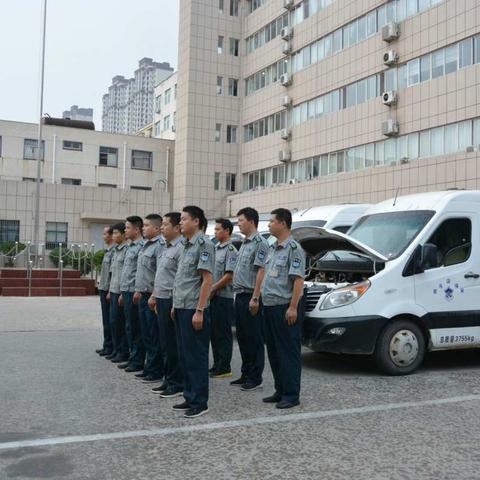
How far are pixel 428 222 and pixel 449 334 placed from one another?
55.7 inches

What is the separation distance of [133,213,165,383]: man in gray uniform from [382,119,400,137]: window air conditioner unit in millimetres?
20658

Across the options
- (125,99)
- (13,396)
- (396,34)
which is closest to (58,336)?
(13,396)

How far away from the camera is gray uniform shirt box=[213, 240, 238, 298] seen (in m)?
7.52

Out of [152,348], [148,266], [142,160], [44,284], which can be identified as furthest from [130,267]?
[142,160]

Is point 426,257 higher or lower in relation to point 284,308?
higher

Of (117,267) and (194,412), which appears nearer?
(194,412)

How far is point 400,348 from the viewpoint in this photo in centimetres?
743

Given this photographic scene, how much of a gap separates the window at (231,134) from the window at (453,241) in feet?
112

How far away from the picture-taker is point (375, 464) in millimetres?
4398

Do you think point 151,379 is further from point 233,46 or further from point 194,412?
point 233,46

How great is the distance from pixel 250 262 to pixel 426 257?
205 cm

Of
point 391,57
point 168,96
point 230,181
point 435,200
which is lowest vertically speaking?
point 435,200

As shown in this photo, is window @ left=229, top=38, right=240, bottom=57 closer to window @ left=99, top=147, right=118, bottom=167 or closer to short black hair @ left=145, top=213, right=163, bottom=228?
window @ left=99, top=147, right=118, bottom=167

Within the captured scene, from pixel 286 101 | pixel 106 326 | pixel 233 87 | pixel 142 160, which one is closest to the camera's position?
pixel 106 326
